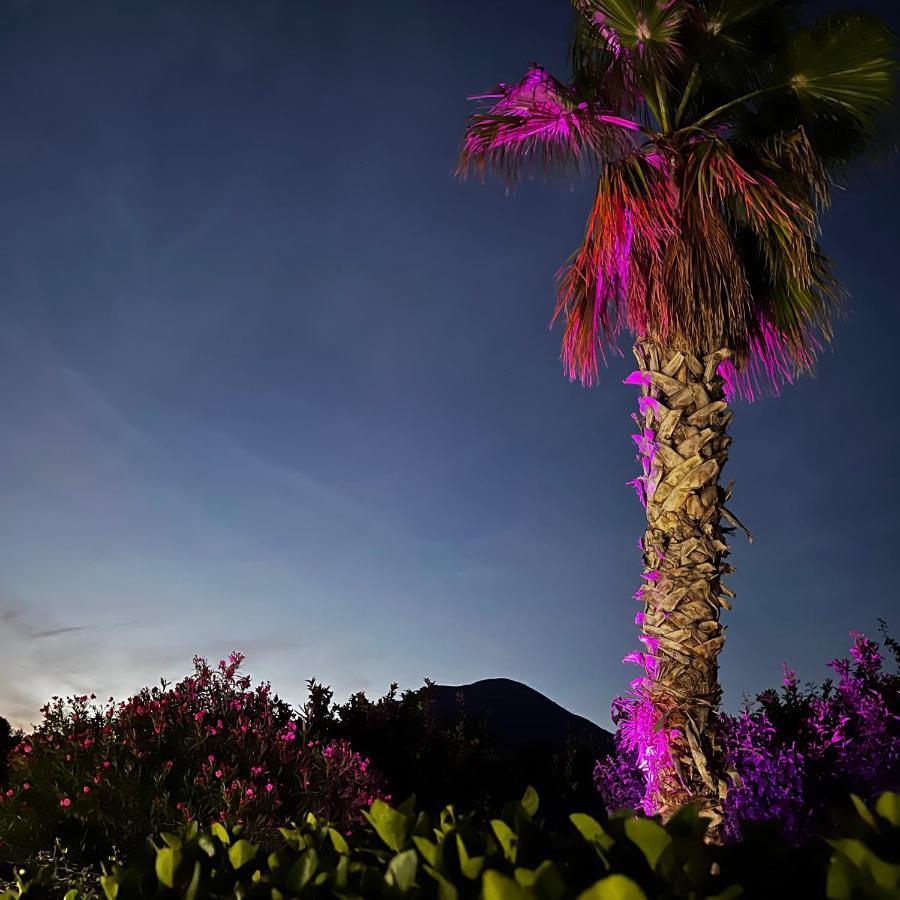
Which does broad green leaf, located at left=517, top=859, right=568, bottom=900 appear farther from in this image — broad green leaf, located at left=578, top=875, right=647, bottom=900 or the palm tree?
the palm tree

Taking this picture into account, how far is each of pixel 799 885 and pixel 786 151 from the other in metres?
7.90

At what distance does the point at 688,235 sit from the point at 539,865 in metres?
6.84

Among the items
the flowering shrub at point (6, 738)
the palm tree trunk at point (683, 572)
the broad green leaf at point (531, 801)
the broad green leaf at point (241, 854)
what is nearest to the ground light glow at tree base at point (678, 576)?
the palm tree trunk at point (683, 572)

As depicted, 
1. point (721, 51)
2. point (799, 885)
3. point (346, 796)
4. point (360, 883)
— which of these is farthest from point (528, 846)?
point (721, 51)

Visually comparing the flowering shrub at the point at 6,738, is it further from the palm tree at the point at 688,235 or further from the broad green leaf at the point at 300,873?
the broad green leaf at the point at 300,873

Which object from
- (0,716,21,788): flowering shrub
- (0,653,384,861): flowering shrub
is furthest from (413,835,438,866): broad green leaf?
(0,716,21,788): flowering shrub

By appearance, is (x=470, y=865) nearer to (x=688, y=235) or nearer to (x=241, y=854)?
(x=241, y=854)

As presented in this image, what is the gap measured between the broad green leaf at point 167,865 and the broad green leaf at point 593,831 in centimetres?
103

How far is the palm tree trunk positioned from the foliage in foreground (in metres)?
5.26

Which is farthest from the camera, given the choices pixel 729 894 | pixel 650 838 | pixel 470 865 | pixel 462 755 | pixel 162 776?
pixel 462 755

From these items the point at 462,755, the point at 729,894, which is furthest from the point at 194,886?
the point at 462,755

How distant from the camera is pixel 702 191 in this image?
7609mm

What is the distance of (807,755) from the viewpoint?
27.1ft

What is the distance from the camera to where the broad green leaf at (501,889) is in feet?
5.03
